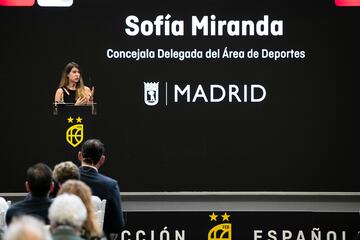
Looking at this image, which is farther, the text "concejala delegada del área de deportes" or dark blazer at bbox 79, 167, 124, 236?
the text "concejala delegada del área de deportes"

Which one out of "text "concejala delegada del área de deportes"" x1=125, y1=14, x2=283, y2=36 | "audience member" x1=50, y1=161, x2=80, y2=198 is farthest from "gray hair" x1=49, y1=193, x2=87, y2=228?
"text "concejala delegada del área de deportes"" x1=125, y1=14, x2=283, y2=36

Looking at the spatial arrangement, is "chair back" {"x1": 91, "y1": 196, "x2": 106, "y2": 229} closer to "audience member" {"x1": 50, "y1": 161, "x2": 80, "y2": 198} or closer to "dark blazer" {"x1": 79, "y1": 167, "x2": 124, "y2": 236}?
"dark blazer" {"x1": 79, "y1": 167, "x2": 124, "y2": 236}

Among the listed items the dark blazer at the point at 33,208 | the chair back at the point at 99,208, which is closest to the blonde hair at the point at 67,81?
the chair back at the point at 99,208

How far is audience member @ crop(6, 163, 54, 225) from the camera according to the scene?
7336 mm

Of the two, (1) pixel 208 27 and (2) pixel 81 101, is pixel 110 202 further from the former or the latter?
(1) pixel 208 27

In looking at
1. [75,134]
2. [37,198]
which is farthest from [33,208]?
[75,134]

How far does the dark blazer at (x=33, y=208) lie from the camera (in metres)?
7.30

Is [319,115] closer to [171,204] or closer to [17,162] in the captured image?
[171,204]

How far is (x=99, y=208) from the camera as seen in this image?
8391mm

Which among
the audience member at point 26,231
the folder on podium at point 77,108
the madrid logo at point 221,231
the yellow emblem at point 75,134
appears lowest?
the madrid logo at point 221,231

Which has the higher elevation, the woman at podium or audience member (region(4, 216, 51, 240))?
the woman at podium

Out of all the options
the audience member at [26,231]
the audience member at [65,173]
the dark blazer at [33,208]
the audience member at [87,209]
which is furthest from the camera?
the audience member at [65,173]

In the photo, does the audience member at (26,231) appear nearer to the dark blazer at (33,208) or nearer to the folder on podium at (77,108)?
the dark blazer at (33,208)

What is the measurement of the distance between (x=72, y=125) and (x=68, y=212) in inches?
178
